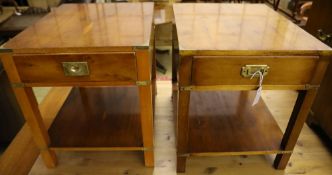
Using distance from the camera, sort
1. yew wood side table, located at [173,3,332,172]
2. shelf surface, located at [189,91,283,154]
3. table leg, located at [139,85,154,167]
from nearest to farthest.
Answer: yew wood side table, located at [173,3,332,172], table leg, located at [139,85,154,167], shelf surface, located at [189,91,283,154]

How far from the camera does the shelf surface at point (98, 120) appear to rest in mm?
1045

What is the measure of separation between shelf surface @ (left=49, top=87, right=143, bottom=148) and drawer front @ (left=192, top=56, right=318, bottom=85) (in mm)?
439

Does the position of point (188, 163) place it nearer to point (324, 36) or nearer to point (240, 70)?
point (240, 70)

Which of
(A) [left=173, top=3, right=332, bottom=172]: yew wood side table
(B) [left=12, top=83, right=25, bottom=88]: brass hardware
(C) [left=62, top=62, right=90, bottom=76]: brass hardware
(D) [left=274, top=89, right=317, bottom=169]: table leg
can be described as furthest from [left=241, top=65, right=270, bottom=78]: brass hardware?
(B) [left=12, top=83, right=25, bottom=88]: brass hardware

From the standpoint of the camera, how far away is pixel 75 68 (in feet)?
2.62

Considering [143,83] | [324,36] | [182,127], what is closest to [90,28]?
[143,83]

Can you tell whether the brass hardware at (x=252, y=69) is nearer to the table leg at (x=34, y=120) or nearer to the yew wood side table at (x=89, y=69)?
the yew wood side table at (x=89, y=69)

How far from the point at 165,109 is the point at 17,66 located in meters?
0.86

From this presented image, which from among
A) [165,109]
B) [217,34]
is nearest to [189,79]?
[217,34]

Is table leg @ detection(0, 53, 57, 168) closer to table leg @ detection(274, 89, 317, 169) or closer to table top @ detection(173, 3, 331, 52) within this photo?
table top @ detection(173, 3, 331, 52)

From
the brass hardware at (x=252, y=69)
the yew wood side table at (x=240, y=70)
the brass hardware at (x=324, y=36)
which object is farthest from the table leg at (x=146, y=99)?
the brass hardware at (x=324, y=36)

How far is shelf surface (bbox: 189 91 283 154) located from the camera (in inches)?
40.4

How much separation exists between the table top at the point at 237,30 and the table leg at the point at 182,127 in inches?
7.3

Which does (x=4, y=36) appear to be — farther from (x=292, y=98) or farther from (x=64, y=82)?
(x=292, y=98)
